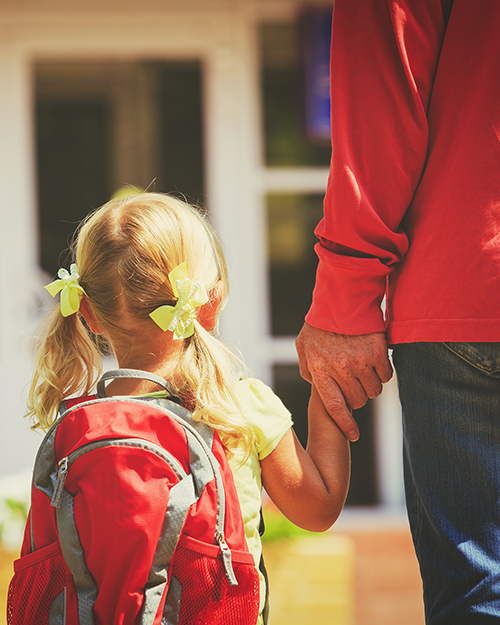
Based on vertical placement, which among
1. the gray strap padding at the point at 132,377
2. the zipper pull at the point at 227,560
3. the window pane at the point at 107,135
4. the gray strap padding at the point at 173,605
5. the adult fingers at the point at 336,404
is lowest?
the gray strap padding at the point at 173,605

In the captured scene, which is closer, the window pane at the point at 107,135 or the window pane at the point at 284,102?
the window pane at the point at 284,102

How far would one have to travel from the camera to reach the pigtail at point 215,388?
1.20m

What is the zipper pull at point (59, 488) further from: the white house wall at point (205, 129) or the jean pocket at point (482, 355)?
the white house wall at point (205, 129)

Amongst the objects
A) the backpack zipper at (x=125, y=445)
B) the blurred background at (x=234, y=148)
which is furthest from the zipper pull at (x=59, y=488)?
the blurred background at (x=234, y=148)

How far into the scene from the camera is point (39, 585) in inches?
44.3

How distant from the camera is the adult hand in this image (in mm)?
1286

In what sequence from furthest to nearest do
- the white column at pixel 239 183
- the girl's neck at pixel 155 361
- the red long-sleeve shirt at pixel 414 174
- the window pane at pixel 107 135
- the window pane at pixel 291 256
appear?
the window pane at pixel 107 135
the window pane at pixel 291 256
the white column at pixel 239 183
the girl's neck at pixel 155 361
the red long-sleeve shirt at pixel 414 174

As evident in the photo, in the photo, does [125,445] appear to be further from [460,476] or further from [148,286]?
[460,476]

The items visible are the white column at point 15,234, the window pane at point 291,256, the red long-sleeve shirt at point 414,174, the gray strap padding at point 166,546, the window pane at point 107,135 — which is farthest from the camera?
the window pane at point 107,135

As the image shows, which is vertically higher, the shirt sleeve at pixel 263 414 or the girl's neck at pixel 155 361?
the girl's neck at pixel 155 361

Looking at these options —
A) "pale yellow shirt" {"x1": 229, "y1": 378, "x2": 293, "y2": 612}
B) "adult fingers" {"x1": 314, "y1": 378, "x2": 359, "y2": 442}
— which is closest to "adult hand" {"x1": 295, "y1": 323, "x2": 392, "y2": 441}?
"adult fingers" {"x1": 314, "y1": 378, "x2": 359, "y2": 442}

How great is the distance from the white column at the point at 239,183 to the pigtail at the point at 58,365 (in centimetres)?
187

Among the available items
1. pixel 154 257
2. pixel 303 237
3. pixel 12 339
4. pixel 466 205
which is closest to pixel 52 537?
pixel 154 257

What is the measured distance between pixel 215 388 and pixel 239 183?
2227mm
